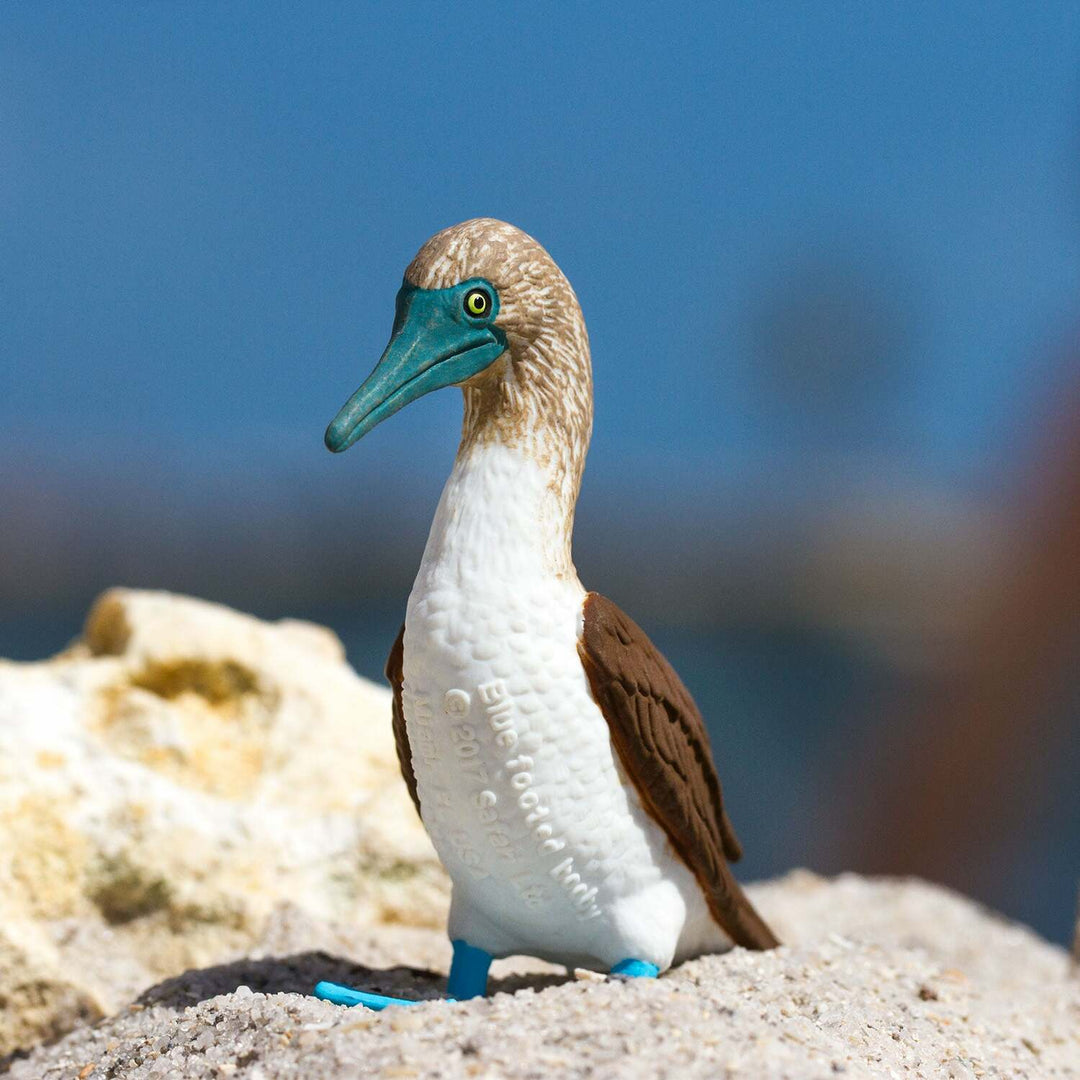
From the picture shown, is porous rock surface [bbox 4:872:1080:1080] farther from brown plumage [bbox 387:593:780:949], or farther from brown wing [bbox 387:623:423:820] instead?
brown wing [bbox 387:623:423:820]

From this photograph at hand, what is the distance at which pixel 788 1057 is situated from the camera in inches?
60.9

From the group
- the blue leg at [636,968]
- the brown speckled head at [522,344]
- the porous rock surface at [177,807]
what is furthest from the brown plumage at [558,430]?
the porous rock surface at [177,807]

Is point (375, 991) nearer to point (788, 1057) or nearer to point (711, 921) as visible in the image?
point (711, 921)

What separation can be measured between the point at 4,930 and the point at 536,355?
1.59m

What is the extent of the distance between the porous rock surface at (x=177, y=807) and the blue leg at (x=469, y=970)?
0.81m

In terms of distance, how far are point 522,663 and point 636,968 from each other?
0.58 meters

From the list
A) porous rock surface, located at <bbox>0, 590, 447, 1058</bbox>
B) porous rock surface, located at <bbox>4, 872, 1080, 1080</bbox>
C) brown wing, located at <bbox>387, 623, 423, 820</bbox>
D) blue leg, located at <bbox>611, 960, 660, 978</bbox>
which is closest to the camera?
porous rock surface, located at <bbox>4, 872, 1080, 1080</bbox>

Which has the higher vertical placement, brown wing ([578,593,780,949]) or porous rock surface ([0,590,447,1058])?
brown wing ([578,593,780,949])

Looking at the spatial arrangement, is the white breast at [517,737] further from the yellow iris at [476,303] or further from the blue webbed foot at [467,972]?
the yellow iris at [476,303]

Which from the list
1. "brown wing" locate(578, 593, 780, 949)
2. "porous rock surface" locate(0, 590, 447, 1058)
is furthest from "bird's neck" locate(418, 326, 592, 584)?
"porous rock surface" locate(0, 590, 447, 1058)

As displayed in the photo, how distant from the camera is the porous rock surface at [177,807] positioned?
103 inches

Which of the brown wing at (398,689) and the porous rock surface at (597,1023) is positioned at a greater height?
the brown wing at (398,689)

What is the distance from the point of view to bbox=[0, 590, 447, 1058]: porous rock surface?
2621 mm

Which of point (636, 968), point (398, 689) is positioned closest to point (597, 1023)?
point (636, 968)
